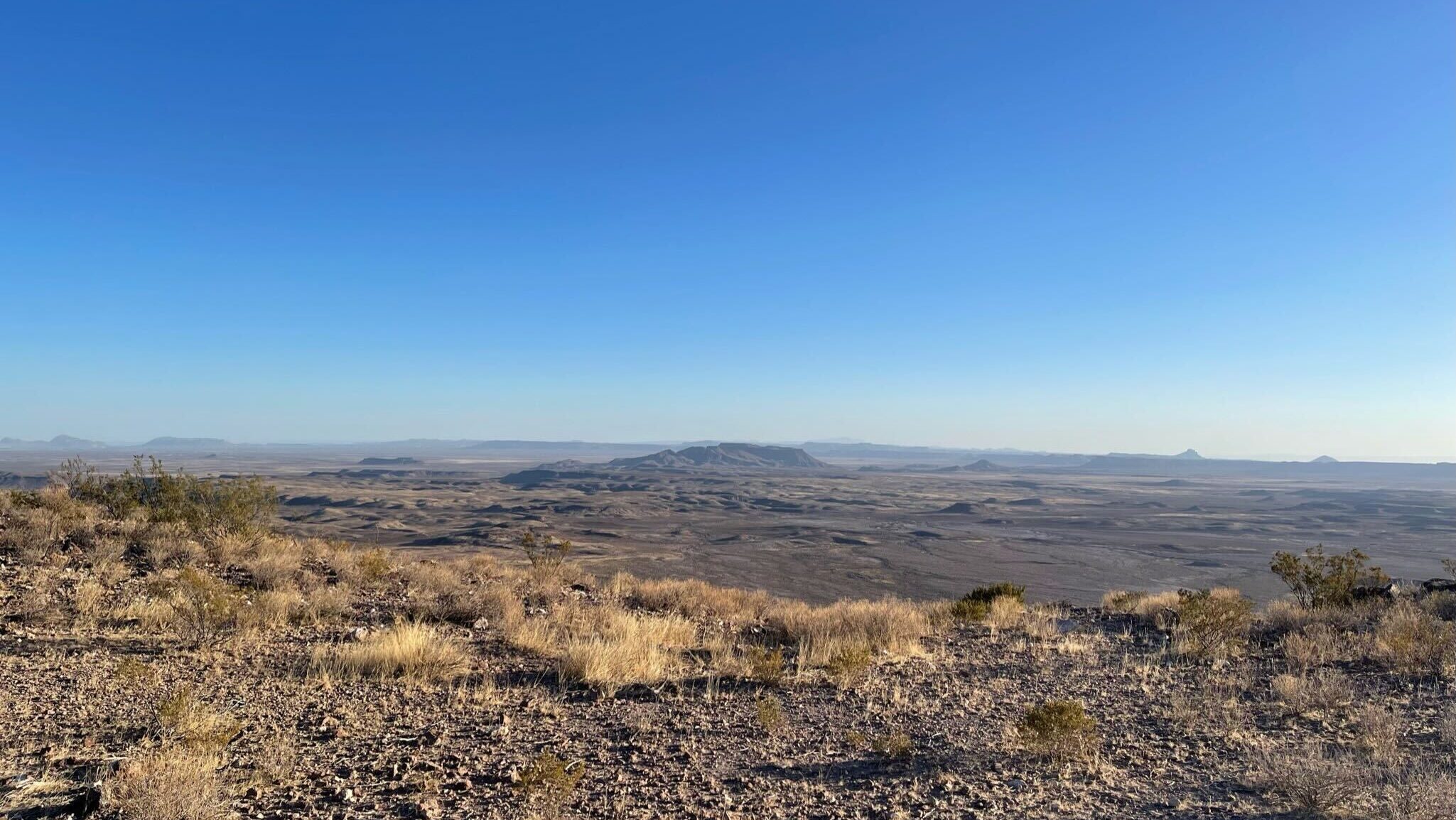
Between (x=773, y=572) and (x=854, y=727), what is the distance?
31458mm

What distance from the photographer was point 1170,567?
42031 millimetres

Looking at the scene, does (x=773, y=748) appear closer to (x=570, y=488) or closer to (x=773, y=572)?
(x=773, y=572)

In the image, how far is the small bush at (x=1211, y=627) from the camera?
922 centimetres

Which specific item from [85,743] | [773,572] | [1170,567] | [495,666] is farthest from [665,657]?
[1170,567]

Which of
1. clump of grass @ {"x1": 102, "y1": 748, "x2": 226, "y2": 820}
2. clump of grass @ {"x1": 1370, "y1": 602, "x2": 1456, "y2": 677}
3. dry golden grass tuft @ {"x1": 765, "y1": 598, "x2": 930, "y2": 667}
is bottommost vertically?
dry golden grass tuft @ {"x1": 765, "y1": 598, "x2": 930, "y2": 667}

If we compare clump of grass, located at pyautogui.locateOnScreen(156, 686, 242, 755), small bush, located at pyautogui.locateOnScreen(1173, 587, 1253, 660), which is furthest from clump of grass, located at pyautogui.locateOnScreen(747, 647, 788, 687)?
small bush, located at pyautogui.locateOnScreen(1173, 587, 1253, 660)

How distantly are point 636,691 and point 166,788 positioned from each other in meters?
3.77

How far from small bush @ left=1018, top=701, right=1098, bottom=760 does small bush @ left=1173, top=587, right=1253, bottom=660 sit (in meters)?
4.70

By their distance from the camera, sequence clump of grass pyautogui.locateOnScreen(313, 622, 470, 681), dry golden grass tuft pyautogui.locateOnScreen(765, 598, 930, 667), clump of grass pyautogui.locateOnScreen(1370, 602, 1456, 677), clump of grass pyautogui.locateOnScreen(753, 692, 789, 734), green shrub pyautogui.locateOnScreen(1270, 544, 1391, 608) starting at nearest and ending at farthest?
clump of grass pyautogui.locateOnScreen(753, 692, 789, 734) → clump of grass pyautogui.locateOnScreen(313, 622, 470, 681) → clump of grass pyautogui.locateOnScreen(1370, 602, 1456, 677) → dry golden grass tuft pyautogui.locateOnScreen(765, 598, 930, 667) → green shrub pyautogui.locateOnScreen(1270, 544, 1391, 608)

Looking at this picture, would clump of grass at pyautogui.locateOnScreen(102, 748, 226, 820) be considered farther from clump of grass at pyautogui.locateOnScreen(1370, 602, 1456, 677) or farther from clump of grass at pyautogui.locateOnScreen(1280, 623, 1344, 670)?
clump of grass at pyautogui.locateOnScreen(1370, 602, 1456, 677)

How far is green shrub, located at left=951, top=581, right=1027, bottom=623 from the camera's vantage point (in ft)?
38.1

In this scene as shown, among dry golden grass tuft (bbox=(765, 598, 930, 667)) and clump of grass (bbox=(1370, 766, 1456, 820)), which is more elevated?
clump of grass (bbox=(1370, 766, 1456, 820))

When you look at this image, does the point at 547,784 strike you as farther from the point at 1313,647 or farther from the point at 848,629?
the point at 1313,647

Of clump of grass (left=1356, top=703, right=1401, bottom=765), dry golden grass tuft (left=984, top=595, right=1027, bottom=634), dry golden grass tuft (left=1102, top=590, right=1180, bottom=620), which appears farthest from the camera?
dry golden grass tuft (left=1102, top=590, right=1180, bottom=620)
